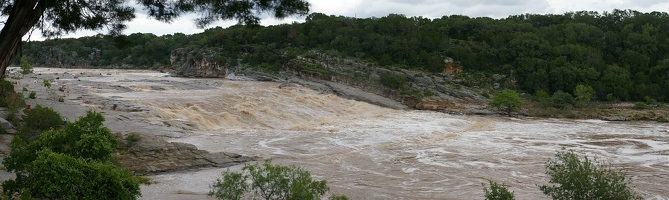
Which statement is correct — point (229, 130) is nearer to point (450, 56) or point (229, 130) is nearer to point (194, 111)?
point (194, 111)

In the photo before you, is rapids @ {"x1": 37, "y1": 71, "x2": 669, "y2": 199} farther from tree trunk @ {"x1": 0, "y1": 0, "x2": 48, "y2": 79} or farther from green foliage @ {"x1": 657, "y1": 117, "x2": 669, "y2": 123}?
tree trunk @ {"x1": 0, "y1": 0, "x2": 48, "y2": 79}

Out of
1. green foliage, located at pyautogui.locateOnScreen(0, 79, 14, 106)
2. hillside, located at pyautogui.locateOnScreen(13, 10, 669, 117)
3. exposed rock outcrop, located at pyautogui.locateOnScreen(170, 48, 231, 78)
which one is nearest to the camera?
green foliage, located at pyautogui.locateOnScreen(0, 79, 14, 106)

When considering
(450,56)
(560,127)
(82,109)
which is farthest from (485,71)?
(82,109)

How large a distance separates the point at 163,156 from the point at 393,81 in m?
32.7

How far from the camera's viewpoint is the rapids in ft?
56.6

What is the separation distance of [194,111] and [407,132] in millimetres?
11632

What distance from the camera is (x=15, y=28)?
774 centimetres

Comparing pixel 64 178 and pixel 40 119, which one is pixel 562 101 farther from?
pixel 64 178

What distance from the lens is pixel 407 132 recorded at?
3011 centimetres

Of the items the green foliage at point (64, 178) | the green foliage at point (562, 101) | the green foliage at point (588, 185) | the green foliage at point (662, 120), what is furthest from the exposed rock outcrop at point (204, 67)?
the green foliage at point (588, 185)

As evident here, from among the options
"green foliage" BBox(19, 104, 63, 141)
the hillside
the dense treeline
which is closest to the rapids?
"green foliage" BBox(19, 104, 63, 141)

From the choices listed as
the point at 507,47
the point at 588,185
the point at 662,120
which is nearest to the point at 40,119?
the point at 588,185

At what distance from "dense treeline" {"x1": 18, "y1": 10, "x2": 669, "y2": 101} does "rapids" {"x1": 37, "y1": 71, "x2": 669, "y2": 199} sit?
12884 mm

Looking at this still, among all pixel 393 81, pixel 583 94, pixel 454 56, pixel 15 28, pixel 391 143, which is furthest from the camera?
pixel 454 56
